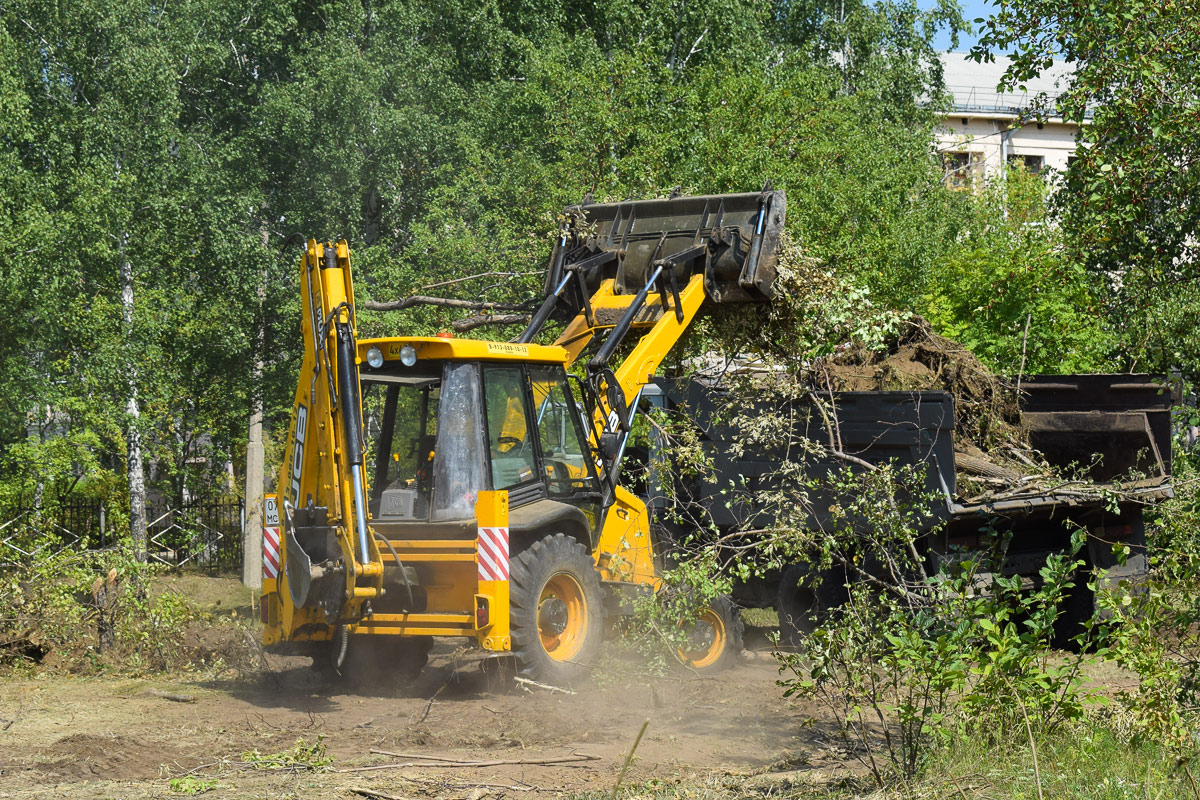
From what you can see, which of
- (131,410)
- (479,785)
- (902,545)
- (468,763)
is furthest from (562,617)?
(131,410)

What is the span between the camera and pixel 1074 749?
548 cm

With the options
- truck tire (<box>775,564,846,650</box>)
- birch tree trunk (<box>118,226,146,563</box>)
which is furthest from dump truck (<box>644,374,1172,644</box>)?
birch tree trunk (<box>118,226,146,563</box>)

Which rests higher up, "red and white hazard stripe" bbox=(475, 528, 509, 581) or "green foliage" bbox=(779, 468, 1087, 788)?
"red and white hazard stripe" bbox=(475, 528, 509, 581)

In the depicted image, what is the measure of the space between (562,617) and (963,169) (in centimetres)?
2883

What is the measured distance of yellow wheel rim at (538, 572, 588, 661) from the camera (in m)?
8.16

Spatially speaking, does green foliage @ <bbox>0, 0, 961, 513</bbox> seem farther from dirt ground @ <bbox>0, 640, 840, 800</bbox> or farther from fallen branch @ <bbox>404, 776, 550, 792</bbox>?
fallen branch @ <bbox>404, 776, 550, 792</bbox>

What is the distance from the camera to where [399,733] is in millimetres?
6969

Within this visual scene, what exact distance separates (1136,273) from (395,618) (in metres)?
5.30

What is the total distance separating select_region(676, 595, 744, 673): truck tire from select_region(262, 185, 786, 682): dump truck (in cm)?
2

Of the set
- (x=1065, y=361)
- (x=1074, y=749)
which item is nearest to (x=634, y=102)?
(x=1065, y=361)

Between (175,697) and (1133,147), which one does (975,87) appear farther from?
(175,697)

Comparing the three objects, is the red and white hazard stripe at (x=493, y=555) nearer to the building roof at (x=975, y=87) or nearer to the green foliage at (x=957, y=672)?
the green foliage at (x=957, y=672)

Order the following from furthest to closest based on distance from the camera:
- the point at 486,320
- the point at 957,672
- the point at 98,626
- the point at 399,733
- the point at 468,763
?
the point at 486,320 → the point at 98,626 → the point at 399,733 → the point at 468,763 → the point at 957,672

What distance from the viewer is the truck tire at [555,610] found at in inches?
308
